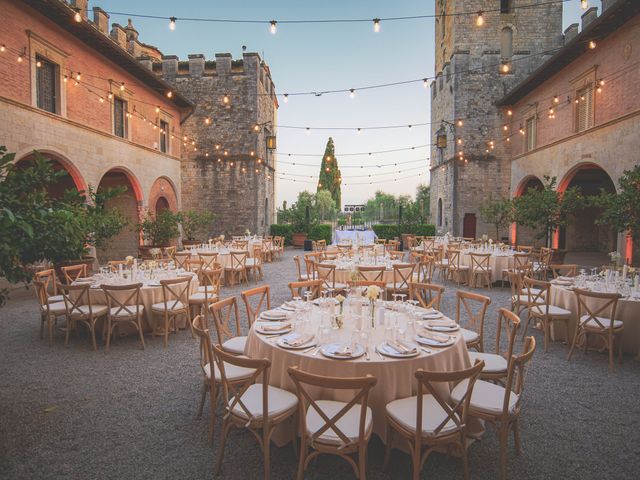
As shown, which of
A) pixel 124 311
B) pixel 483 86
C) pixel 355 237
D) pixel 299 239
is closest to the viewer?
pixel 124 311

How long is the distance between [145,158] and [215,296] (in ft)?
35.9

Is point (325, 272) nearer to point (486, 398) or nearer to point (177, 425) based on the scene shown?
point (177, 425)

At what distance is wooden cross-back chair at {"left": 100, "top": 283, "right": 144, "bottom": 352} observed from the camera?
4758 millimetres

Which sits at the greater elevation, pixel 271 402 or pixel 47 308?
pixel 47 308

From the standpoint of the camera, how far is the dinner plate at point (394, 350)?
2607 mm

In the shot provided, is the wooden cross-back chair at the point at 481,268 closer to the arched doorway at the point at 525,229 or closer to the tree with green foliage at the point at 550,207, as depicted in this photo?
the tree with green foliage at the point at 550,207

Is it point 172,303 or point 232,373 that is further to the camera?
point 172,303

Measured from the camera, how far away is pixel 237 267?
9164mm

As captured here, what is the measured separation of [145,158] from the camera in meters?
14.5

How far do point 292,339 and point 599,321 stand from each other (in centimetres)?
400

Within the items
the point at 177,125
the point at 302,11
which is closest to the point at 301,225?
the point at 177,125

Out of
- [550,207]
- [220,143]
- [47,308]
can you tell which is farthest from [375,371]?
[220,143]

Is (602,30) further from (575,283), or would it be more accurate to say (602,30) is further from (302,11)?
(575,283)

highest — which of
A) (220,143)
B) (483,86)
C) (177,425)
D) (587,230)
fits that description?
(483,86)
